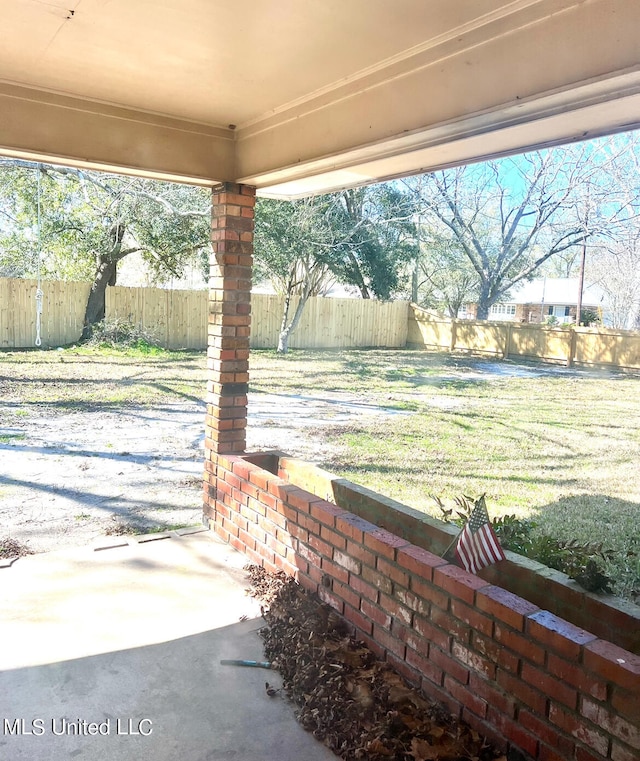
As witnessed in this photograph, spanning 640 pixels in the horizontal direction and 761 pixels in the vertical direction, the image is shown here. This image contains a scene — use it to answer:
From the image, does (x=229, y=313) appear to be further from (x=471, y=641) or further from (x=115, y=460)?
(x=115, y=460)

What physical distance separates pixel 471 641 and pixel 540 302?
93.4 feet

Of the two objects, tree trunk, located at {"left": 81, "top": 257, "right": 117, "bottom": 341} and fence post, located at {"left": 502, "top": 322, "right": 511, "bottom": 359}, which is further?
fence post, located at {"left": 502, "top": 322, "right": 511, "bottom": 359}

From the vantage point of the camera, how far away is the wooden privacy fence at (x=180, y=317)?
13.5 m

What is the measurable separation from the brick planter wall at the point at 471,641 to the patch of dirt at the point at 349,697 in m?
0.06

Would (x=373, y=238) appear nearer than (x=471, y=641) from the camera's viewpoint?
No

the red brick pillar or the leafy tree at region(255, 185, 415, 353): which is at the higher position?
the leafy tree at region(255, 185, 415, 353)

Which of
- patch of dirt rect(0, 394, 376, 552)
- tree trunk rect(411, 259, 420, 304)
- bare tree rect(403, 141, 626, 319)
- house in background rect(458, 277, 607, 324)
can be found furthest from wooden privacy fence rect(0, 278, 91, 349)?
house in background rect(458, 277, 607, 324)

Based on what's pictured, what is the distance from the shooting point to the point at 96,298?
47.0 feet

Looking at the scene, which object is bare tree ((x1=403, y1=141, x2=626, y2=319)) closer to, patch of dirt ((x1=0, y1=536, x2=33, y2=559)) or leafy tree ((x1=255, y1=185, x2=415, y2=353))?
leafy tree ((x1=255, y1=185, x2=415, y2=353))

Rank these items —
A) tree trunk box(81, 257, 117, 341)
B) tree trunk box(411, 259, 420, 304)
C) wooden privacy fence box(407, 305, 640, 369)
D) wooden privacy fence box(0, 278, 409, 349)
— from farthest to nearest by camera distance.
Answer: tree trunk box(411, 259, 420, 304) → wooden privacy fence box(407, 305, 640, 369) → tree trunk box(81, 257, 117, 341) → wooden privacy fence box(0, 278, 409, 349)

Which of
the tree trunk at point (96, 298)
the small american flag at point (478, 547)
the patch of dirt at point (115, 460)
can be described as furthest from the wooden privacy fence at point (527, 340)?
the small american flag at point (478, 547)

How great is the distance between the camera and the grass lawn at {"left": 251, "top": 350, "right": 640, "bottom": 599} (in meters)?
4.98

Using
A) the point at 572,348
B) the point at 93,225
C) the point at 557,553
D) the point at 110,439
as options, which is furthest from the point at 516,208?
the point at 557,553

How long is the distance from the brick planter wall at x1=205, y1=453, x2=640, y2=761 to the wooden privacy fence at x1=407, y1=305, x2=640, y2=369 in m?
15.1
